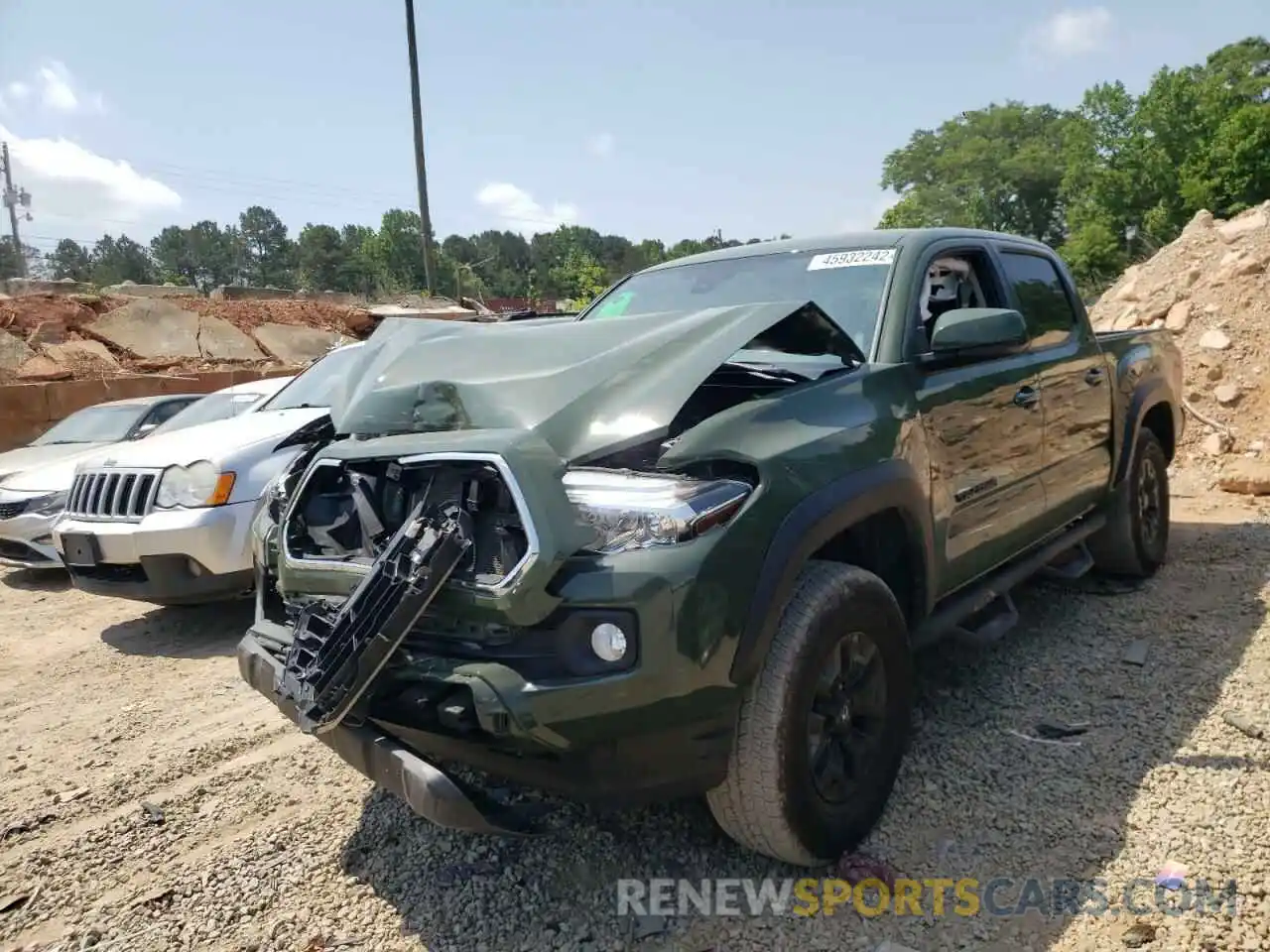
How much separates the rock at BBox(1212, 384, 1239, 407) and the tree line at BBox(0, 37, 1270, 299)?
582 cm

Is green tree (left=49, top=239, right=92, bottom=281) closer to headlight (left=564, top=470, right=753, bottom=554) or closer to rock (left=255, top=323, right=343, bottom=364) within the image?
rock (left=255, top=323, right=343, bottom=364)

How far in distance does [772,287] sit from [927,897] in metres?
2.18

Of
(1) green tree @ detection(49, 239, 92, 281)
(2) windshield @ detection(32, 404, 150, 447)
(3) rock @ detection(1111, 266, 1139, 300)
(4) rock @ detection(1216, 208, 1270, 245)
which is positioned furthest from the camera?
(1) green tree @ detection(49, 239, 92, 281)

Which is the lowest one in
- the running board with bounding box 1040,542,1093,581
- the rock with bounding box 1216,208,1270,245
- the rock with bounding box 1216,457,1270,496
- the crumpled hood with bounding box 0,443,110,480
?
the rock with bounding box 1216,457,1270,496

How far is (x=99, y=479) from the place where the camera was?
17.0ft

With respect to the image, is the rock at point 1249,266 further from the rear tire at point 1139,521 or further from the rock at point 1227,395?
the rear tire at point 1139,521

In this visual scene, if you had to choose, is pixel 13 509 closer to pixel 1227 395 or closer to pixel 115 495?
pixel 115 495

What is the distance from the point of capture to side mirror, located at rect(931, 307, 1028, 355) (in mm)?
3014

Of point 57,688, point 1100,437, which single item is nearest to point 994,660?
point 1100,437

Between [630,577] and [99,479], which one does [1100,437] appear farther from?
[99,479]

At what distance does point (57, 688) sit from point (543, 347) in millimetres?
3467

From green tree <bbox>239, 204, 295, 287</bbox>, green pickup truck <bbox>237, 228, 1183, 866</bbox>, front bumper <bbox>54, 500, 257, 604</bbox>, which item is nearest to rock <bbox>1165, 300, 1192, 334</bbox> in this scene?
green pickup truck <bbox>237, 228, 1183, 866</bbox>

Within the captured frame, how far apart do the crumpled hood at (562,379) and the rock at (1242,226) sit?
35.5 ft

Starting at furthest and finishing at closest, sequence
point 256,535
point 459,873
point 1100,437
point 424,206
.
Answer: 1. point 424,206
2. point 1100,437
3. point 256,535
4. point 459,873
